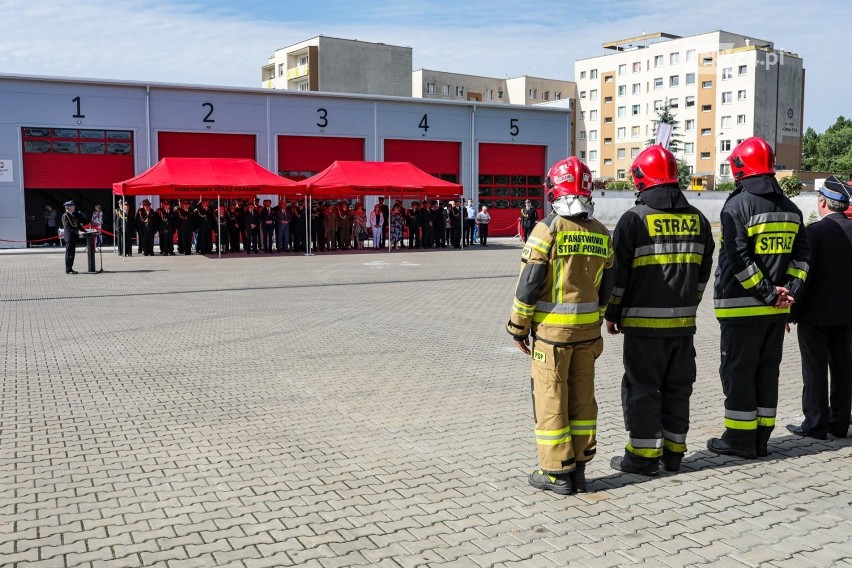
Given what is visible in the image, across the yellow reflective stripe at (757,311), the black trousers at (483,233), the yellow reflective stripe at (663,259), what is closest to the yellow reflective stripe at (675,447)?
the yellow reflective stripe at (757,311)

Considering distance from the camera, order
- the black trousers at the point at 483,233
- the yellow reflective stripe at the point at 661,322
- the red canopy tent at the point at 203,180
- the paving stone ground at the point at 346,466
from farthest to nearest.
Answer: the black trousers at the point at 483,233 → the red canopy tent at the point at 203,180 → the yellow reflective stripe at the point at 661,322 → the paving stone ground at the point at 346,466

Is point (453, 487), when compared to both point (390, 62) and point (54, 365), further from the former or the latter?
point (390, 62)

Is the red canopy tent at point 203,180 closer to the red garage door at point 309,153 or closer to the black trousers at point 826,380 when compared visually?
the red garage door at point 309,153

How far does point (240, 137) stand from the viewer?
35.0m

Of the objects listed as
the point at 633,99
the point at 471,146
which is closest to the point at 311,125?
the point at 471,146

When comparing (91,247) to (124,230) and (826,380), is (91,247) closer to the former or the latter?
(124,230)

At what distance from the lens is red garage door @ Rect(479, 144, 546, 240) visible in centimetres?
4044

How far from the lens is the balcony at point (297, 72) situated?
85.1 m

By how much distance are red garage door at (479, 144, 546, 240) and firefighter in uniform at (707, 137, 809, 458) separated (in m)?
34.7

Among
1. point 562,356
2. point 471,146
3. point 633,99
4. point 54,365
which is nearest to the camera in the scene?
point 562,356

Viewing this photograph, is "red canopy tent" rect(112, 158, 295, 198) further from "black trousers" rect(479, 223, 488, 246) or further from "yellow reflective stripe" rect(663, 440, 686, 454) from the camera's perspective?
"yellow reflective stripe" rect(663, 440, 686, 454)

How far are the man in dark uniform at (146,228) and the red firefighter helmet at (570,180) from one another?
2465 centimetres

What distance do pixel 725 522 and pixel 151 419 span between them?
14.4 ft

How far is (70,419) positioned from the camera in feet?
21.9
